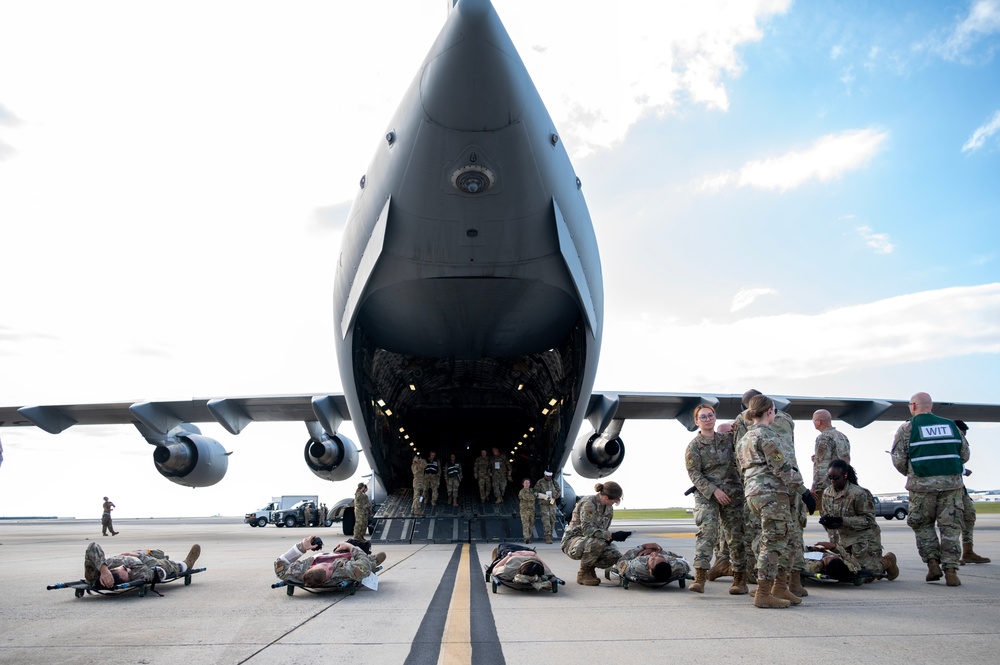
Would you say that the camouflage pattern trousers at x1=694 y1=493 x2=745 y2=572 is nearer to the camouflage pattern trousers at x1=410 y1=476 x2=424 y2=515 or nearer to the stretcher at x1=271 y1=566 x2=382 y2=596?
the stretcher at x1=271 y1=566 x2=382 y2=596

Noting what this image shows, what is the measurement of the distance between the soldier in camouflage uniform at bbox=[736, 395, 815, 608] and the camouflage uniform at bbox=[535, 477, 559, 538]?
24.9 ft

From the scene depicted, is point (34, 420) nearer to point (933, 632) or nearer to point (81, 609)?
point (81, 609)

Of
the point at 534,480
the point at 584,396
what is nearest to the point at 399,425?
the point at 534,480

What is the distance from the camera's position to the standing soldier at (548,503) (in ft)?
40.7

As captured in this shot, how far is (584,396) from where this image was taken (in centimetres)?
1194

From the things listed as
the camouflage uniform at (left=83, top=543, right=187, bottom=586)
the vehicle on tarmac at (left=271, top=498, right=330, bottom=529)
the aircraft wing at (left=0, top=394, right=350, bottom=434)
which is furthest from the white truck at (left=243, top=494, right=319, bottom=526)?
the camouflage uniform at (left=83, top=543, right=187, bottom=586)

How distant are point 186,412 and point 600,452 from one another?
9945 millimetres

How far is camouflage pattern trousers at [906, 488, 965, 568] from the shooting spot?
237 inches

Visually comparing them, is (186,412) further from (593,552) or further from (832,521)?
(832,521)

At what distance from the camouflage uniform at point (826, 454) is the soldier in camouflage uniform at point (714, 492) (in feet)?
4.49

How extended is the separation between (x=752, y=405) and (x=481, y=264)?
5262mm

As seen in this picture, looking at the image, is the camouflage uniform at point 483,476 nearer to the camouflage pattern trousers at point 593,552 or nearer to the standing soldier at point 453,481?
the standing soldier at point 453,481

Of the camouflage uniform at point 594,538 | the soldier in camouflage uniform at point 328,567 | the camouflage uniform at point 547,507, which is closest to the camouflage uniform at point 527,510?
the camouflage uniform at point 547,507

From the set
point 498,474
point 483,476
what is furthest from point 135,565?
point 483,476
